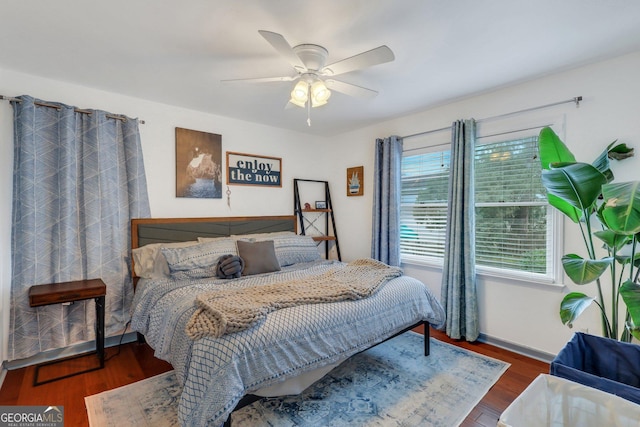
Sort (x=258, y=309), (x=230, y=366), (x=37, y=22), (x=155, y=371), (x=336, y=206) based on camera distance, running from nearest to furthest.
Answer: (x=230, y=366)
(x=258, y=309)
(x=37, y=22)
(x=155, y=371)
(x=336, y=206)

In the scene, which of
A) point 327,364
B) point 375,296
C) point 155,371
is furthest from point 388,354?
point 155,371

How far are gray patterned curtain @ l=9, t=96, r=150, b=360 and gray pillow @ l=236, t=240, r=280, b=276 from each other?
43.8 inches

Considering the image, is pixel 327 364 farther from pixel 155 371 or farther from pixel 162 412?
pixel 155 371

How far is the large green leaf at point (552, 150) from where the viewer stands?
2107 millimetres

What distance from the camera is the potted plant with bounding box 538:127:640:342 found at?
4.64 ft

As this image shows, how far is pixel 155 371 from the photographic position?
2.52 m

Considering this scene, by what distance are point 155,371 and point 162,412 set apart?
651 millimetres

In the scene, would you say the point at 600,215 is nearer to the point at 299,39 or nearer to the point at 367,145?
the point at 299,39

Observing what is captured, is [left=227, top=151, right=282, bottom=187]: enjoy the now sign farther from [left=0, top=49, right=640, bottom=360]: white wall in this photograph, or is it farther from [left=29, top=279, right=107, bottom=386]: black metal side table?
[left=29, top=279, right=107, bottom=386]: black metal side table

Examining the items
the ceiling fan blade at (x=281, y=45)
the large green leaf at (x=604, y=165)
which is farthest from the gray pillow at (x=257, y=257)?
the large green leaf at (x=604, y=165)

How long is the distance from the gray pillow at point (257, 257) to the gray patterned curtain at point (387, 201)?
1430 millimetres

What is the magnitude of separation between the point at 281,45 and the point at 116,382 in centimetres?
269
